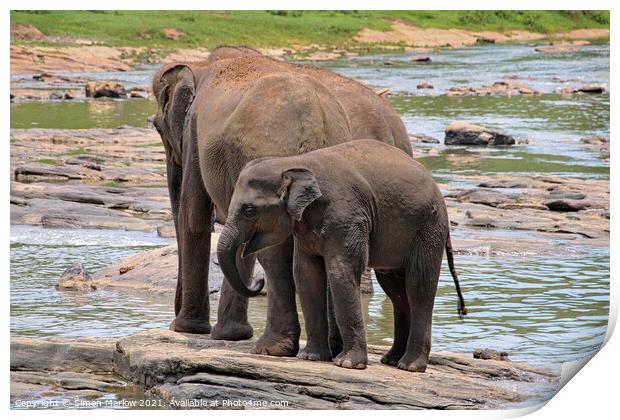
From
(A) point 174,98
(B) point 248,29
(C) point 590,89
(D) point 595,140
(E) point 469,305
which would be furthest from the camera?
(C) point 590,89

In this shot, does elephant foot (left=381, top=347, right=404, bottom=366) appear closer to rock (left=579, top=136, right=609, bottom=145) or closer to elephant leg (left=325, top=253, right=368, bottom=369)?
elephant leg (left=325, top=253, right=368, bottom=369)

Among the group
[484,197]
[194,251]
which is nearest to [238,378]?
[194,251]

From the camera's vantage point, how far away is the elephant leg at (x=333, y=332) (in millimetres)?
6043

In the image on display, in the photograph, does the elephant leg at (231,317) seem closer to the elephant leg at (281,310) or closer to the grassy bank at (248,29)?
the elephant leg at (281,310)

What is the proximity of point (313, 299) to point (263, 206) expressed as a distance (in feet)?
1.75

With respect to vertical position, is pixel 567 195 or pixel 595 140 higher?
pixel 567 195

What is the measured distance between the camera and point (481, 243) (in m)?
11.1

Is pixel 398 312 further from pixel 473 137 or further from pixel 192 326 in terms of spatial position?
pixel 473 137

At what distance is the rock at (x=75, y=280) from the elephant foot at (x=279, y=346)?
10.3 feet

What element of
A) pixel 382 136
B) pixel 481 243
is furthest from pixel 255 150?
pixel 481 243

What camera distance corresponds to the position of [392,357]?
618 centimetres

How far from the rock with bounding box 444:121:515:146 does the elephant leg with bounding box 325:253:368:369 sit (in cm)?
1438

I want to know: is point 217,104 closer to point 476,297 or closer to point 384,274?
point 384,274

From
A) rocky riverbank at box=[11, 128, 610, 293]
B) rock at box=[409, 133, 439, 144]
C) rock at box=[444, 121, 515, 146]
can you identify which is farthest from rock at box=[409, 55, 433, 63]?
rocky riverbank at box=[11, 128, 610, 293]
